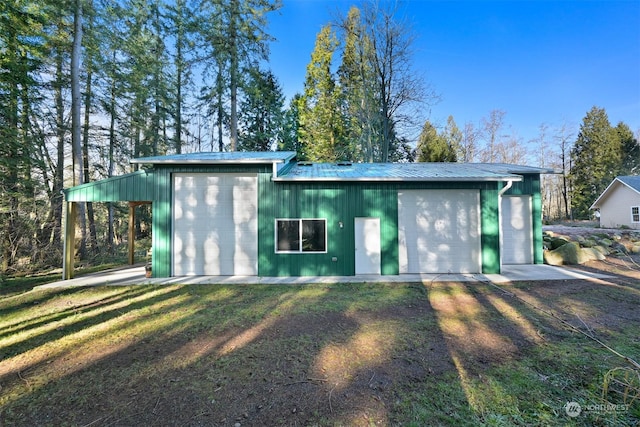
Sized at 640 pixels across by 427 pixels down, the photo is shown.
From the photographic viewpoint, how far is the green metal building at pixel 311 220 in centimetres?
811

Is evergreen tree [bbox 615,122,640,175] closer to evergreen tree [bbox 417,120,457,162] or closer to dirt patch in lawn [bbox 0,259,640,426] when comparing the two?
evergreen tree [bbox 417,120,457,162]

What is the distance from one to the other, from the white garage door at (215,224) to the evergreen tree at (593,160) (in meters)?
34.1

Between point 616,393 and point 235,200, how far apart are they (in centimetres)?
842

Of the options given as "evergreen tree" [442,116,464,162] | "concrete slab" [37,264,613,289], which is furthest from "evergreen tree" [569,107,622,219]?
"concrete slab" [37,264,613,289]

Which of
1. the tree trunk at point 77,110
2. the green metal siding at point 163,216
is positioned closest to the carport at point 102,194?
the green metal siding at point 163,216

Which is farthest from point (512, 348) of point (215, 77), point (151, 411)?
point (215, 77)

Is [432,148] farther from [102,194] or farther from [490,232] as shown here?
[102,194]

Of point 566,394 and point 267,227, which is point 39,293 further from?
point 566,394

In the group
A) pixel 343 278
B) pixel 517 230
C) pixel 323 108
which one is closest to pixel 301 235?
pixel 343 278

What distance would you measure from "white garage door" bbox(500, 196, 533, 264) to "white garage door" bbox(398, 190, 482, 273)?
A: 84.6 inches

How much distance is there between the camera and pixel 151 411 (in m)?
2.51

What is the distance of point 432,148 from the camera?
2261cm

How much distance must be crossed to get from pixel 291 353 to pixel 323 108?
57.4ft

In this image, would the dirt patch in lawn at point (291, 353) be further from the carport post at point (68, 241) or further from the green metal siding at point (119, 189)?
the green metal siding at point (119, 189)
